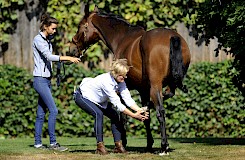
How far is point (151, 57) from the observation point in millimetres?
9172

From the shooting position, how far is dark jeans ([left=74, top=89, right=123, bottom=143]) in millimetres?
9117

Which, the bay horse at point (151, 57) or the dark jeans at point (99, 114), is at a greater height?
the bay horse at point (151, 57)

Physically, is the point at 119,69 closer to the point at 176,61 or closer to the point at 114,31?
the point at 176,61

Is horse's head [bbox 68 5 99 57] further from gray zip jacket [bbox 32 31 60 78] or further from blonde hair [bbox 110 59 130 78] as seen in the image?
blonde hair [bbox 110 59 130 78]

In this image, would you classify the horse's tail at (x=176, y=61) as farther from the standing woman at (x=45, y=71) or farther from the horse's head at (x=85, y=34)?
the standing woman at (x=45, y=71)

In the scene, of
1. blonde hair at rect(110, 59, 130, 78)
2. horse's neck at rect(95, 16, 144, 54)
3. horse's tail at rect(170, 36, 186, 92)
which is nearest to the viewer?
blonde hair at rect(110, 59, 130, 78)

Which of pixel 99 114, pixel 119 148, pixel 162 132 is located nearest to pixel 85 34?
pixel 99 114

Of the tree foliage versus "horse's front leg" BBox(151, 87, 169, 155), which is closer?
"horse's front leg" BBox(151, 87, 169, 155)

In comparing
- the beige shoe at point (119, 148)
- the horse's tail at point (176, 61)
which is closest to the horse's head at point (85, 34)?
the horse's tail at point (176, 61)

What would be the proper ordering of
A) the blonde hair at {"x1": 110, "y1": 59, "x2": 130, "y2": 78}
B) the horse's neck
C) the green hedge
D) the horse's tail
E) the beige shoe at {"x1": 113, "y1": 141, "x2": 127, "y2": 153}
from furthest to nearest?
the green hedge < the horse's neck < the beige shoe at {"x1": 113, "y1": 141, "x2": 127, "y2": 153} < the horse's tail < the blonde hair at {"x1": 110, "y1": 59, "x2": 130, "y2": 78}

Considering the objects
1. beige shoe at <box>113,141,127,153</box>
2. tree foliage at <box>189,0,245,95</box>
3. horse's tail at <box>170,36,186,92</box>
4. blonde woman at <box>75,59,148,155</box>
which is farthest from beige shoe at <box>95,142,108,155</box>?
tree foliage at <box>189,0,245,95</box>

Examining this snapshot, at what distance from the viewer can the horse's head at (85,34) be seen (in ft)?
34.1

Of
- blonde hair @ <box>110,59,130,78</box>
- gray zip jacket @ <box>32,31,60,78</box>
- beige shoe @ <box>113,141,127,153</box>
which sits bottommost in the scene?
beige shoe @ <box>113,141,127,153</box>

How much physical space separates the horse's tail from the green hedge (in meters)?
5.50
